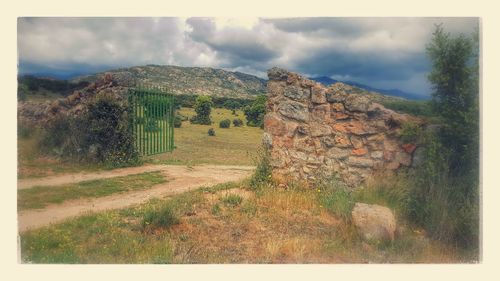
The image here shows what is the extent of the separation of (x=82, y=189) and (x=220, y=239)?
433 cm

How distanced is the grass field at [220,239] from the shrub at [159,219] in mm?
17

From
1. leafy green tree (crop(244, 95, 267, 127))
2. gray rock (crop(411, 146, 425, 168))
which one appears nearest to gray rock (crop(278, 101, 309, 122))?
gray rock (crop(411, 146, 425, 168))

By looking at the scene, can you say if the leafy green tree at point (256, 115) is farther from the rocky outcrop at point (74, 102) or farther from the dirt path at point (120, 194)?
the rocky outcrop at point (74, 102)

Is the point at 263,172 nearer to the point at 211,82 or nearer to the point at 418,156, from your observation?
the point at 418,156

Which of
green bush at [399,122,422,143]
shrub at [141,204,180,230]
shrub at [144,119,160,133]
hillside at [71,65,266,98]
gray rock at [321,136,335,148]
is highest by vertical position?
hillside at [71,65,266,98]

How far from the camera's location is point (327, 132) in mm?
8617

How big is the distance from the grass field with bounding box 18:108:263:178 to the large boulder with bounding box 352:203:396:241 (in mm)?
5002

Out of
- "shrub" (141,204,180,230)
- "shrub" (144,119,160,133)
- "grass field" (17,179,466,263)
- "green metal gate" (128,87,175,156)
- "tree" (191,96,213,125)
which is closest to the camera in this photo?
"grass field" (17,179,466,263)

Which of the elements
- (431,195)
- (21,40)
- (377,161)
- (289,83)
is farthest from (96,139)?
(431,195)

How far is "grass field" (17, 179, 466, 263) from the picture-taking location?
6.12 metres

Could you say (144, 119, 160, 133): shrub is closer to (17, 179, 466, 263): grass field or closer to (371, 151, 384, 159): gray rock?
(17, 179, 466, 263): grass field

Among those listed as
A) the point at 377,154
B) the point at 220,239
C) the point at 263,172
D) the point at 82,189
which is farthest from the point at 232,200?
the point at 82,189

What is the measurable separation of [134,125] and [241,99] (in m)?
34.4

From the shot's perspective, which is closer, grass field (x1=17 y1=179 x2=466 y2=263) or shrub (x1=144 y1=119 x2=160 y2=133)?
grass field (x1=17 y1=179 x2=466 y2=263)
